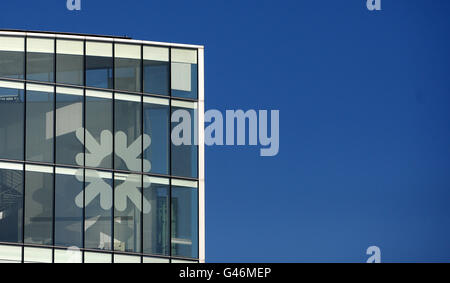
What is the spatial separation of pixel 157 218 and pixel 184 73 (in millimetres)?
6872

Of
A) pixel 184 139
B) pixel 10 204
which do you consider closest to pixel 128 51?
pixel 184 139

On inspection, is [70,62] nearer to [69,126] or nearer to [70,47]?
[70,47]

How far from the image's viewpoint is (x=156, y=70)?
130 ft

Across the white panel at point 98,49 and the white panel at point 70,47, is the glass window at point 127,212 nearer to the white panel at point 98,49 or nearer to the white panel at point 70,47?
the white panel at point 98,49

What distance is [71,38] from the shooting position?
127 ft

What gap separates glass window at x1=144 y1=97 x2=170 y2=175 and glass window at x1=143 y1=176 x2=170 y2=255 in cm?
63

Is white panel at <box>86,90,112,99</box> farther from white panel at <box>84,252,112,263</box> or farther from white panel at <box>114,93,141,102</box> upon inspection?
white panel at <box>84,252,112,263</box>

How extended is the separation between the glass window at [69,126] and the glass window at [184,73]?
4.45 m

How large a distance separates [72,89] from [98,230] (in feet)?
20.7

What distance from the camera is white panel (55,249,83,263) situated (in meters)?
36.7

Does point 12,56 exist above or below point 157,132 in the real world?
above
